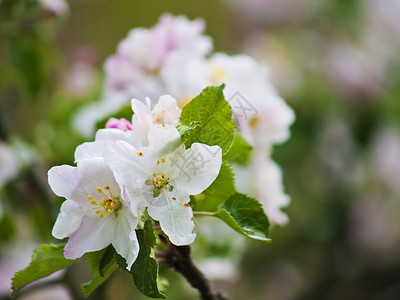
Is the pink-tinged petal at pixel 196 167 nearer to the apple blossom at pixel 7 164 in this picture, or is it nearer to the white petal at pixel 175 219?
the white petal at pixel 175 219

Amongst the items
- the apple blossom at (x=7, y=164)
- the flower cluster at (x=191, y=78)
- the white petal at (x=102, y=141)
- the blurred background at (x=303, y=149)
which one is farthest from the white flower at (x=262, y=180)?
the apple blossom at (x=7, y=164)

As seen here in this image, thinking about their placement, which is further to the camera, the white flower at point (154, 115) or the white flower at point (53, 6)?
the white flower at point (53, 6)

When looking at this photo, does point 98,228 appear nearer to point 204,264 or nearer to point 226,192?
point 226,192

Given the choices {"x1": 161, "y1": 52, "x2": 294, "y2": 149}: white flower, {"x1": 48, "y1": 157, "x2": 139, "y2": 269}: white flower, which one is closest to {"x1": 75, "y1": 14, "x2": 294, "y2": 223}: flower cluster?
{"x1": 161, "y1": 52, "x2": 294, "y2": 149}: white flower

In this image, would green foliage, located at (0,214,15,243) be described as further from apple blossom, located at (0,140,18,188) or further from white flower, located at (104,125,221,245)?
white flower, located at (104,125,221,245)

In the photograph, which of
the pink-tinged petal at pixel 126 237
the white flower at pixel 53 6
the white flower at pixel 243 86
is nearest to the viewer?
the pink-tinged petal at pixel 126 237

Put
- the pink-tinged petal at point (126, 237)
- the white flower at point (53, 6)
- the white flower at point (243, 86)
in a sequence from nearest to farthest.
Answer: the pink-tinged petal at point (126, 237)
the white flower at point (243, 86)
the white flower at point (53, 6)
